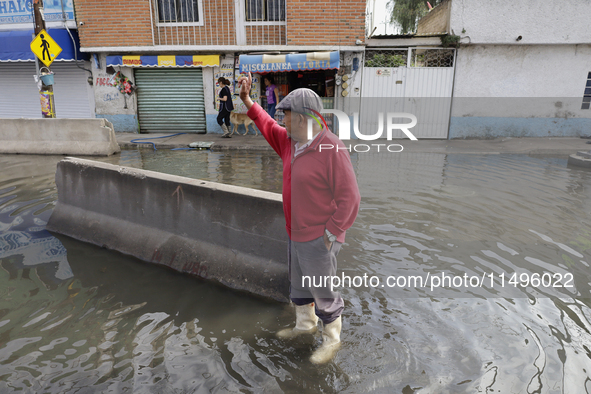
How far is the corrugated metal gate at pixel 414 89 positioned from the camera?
47.9 feet

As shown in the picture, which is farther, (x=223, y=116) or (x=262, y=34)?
(x=262, y=34)

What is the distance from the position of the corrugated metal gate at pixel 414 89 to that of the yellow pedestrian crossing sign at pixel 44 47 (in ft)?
33.0

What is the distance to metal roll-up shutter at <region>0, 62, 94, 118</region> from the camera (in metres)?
16.0

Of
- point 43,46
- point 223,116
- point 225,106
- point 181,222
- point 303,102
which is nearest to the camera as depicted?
point 303,102

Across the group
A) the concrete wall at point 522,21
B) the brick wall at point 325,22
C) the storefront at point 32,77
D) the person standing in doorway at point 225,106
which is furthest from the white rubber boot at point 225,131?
the concrete wall at point 522,21

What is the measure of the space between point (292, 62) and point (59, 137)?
7.50m

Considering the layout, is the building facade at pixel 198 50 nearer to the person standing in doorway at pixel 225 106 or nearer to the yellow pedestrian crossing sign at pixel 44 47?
the person standing in doorway at pixel 225 106

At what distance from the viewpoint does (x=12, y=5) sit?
50.4ft

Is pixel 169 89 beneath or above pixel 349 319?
above

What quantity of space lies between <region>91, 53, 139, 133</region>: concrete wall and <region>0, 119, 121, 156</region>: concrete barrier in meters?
4.68

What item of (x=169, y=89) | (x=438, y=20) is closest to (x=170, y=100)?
(x=169, y=89)

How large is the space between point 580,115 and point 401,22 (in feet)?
49.5

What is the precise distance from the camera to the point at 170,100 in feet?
51.2

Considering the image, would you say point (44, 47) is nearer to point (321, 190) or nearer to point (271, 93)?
point (271, 93)
